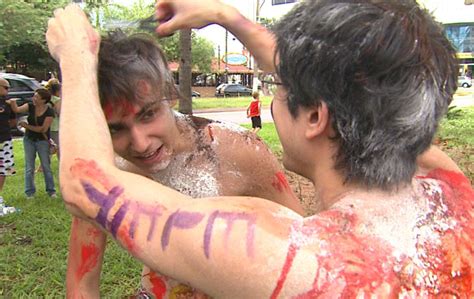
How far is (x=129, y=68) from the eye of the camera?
5.88 feet

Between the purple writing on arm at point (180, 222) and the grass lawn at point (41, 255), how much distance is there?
1.92 metres

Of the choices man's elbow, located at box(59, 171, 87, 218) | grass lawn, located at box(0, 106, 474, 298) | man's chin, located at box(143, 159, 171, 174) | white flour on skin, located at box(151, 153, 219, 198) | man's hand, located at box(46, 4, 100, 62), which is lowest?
grass lawn, located at box(0, 106, 474, 298)

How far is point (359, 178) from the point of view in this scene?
1.18 meters

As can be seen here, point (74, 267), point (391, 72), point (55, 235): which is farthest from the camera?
point (55, 235)

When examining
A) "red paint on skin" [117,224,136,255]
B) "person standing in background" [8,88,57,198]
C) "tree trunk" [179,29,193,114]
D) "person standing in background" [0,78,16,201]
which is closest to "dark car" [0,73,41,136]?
"person standing in background" [8,88,57,198]

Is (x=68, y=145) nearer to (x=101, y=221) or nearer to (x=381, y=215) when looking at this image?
(x=101, y=221)

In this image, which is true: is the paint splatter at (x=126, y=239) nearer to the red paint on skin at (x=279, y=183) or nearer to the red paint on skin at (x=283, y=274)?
the red paint on skin at (x=283, y=274)

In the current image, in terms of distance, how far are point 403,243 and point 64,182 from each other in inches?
30.7

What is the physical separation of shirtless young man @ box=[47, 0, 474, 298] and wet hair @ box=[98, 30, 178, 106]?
46cm

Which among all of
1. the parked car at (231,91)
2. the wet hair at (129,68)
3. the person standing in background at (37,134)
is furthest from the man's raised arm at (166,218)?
the parked car at (231,91)

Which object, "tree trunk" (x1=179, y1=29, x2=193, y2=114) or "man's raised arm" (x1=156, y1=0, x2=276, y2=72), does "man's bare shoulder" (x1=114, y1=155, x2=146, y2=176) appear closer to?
"man's raised arm" (x1=156, y1=0, x2=276, y2=72)

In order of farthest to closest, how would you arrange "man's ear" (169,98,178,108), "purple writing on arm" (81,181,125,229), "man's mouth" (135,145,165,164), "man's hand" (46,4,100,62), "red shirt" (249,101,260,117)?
"red shirt" (249,101,260,117) → "man's ear" (169,98,178,108) → "man's mouth" (135,145,165,164) → "man's hand" (46,4,100,62) → "purple writing on arm" (81,181,125,229)

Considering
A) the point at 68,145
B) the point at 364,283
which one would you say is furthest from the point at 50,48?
the point at 364,283

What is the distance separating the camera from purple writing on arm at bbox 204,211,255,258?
1.08 metres
